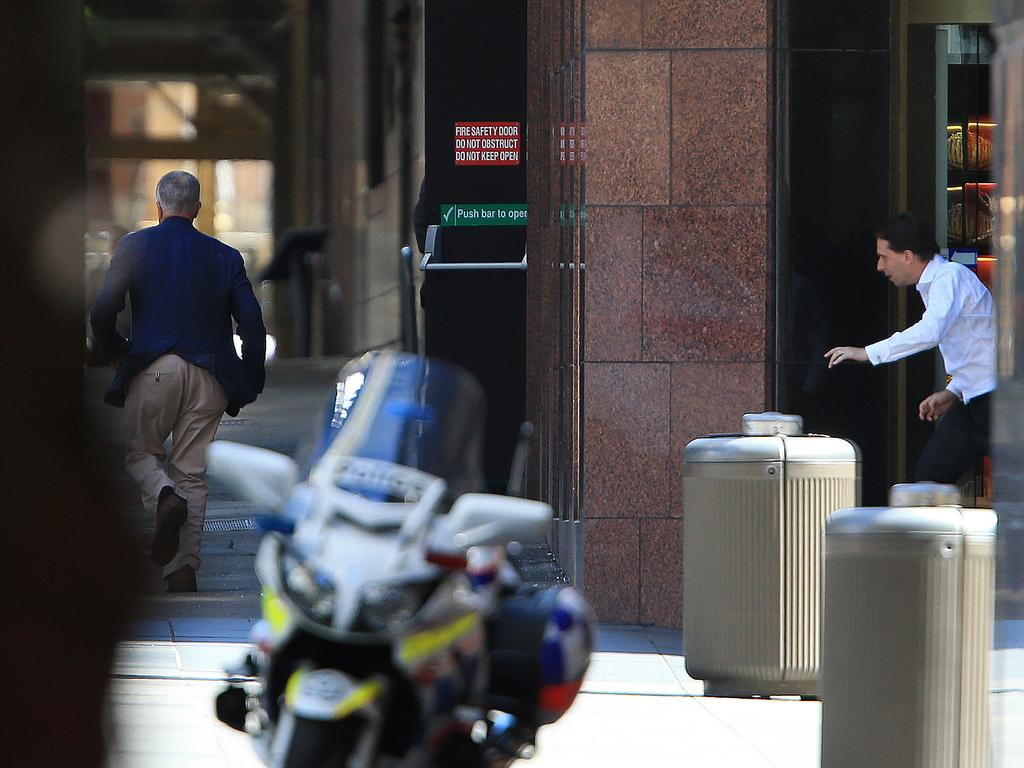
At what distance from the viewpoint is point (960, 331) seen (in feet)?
24.3

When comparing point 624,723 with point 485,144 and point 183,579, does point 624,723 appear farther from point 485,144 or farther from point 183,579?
point 485,144

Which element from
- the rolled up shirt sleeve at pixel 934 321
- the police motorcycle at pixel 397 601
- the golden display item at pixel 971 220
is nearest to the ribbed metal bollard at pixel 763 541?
the rolled up shirt sleeve at pixel 934 321

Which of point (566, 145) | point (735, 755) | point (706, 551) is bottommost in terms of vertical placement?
point (735, 755)

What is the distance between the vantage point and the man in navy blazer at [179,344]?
26.5 feet

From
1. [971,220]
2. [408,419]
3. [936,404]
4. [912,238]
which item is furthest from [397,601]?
[971,220]

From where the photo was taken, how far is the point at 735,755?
5.75m

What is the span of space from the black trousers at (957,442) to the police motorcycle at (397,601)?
12.3 ft

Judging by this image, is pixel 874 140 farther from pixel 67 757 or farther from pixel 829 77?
pixel 67 757

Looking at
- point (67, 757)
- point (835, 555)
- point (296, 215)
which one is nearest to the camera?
point (67, 757)

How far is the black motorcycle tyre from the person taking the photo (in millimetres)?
3412

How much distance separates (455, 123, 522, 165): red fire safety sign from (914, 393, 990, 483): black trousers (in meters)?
3.78

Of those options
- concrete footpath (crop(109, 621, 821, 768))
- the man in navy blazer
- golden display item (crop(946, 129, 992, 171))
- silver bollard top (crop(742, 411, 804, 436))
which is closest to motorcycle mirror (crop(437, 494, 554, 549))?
concrete footpath (crop(109, 621, 821, 768))

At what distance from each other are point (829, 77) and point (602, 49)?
106cm

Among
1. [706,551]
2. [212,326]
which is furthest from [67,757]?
[212,326]
